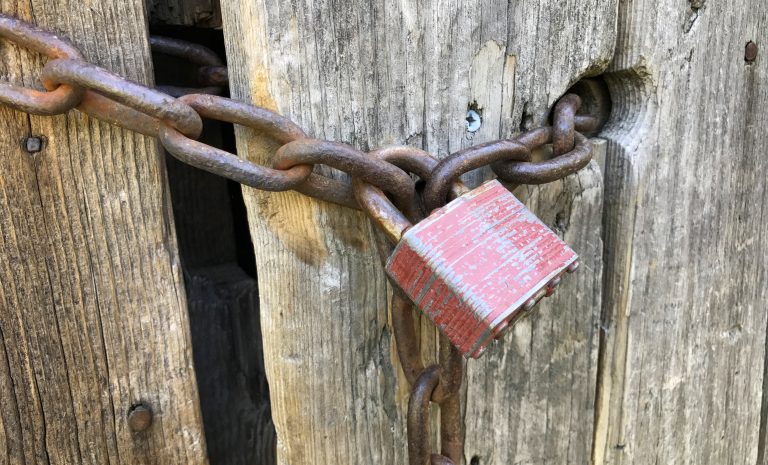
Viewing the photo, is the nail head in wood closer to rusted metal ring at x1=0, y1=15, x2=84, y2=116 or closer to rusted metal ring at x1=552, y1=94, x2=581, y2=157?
rusted metal ring at x1=0, y1=15, x2=84, y2=116

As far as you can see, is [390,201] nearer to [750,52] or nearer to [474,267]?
[474,267]

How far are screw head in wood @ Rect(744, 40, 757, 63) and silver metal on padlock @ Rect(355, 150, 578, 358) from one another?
1.68 feet

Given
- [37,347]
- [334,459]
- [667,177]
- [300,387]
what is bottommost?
[334,459]

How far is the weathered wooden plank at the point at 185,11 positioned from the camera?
77 centimetres

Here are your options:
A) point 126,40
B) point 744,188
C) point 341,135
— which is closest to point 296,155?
point 341,135

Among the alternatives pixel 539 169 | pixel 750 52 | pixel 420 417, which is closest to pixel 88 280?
pixel 420 417

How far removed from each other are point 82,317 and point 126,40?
31 cm

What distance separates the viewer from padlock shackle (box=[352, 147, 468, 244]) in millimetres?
631

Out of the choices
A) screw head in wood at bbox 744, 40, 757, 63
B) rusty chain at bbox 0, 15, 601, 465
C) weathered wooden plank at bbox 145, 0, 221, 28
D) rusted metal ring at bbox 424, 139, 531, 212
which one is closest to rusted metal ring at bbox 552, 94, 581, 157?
rusty chain at bbox 0, 15, 601, 465

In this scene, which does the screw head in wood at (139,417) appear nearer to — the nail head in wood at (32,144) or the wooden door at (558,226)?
the wooden door at (558,226)

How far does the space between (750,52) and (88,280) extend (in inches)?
37.1

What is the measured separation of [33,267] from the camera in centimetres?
67

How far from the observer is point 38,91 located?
0.60m

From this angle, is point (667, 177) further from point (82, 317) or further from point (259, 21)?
point (82, 317)
